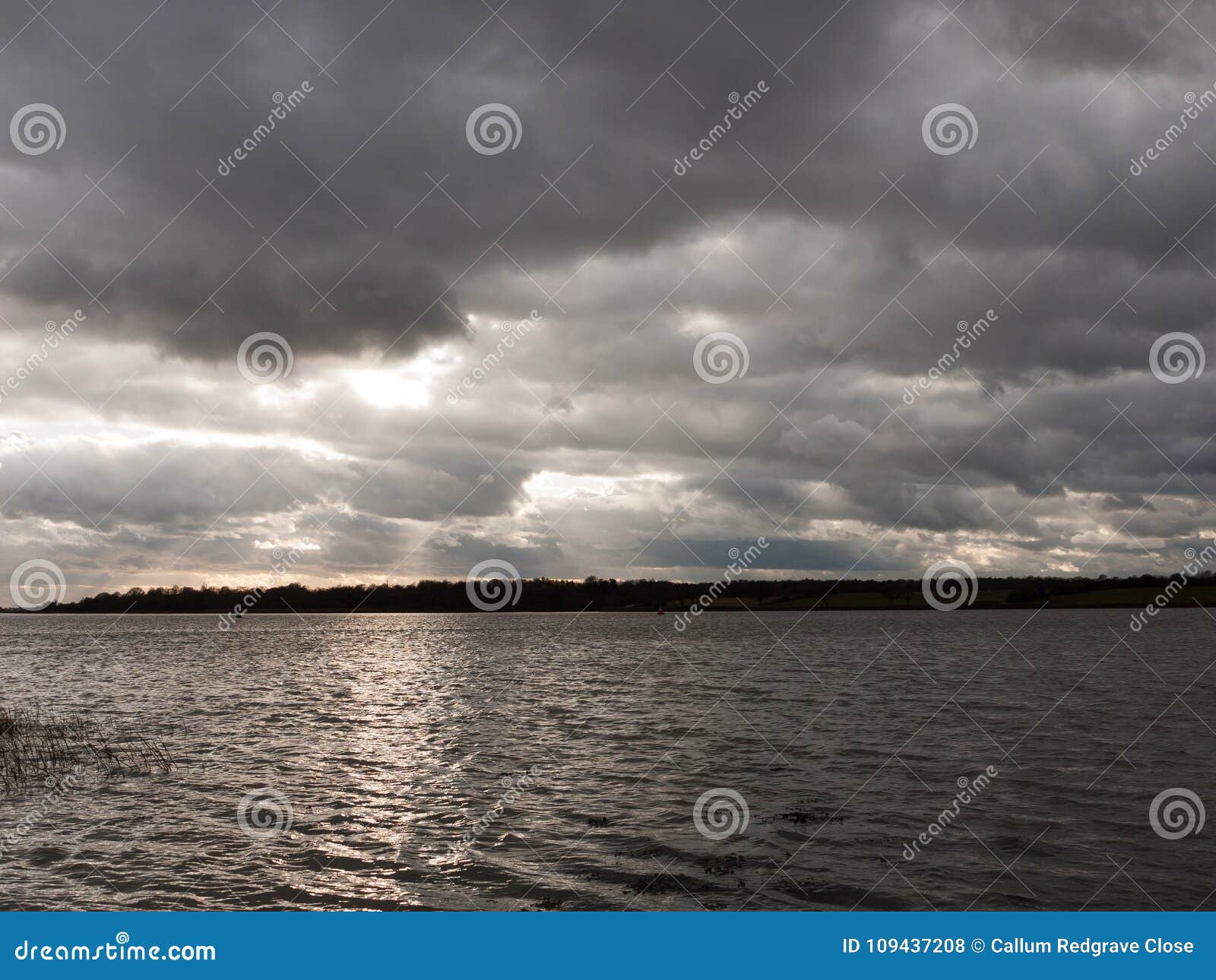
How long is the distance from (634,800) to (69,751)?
79.2ft

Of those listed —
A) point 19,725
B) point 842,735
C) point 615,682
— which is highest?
point 615,682

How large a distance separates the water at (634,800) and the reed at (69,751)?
1.52m

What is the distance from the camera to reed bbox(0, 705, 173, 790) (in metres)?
31.0

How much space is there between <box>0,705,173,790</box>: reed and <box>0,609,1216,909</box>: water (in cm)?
152

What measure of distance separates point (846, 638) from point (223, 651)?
302ft

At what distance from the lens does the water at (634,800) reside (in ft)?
60.0

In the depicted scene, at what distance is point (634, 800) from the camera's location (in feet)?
85.3

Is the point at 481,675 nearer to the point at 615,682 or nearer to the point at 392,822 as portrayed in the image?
the point at 615,682

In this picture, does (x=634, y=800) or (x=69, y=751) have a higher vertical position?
(x=69, y=751)

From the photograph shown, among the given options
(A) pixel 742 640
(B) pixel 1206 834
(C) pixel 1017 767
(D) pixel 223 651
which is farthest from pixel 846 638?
(B) pixel 1206 834

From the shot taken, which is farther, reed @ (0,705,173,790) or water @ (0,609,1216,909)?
reed @ (0,705,173,790)

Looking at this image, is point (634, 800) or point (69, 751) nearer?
point (634, 800)

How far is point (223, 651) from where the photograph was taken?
120625 mm

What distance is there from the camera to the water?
18.3 m
